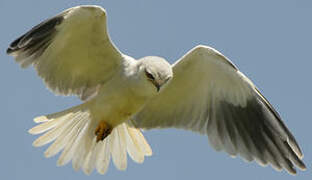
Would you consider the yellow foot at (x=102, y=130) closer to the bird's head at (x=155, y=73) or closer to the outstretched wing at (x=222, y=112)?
the outstretched wing at (x=222, y=112)

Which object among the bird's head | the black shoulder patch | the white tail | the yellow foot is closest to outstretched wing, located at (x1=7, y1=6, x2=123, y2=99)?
the black shoulder patch

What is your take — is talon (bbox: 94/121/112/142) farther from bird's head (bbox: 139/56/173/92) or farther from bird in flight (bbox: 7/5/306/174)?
bird's head (bbox: 139/56/173/92)

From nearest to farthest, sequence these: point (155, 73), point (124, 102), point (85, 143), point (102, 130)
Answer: point (155, 73)
point (124, 102)
point (102, 130)
point (85, 143)

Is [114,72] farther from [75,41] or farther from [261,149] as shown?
[261,149]

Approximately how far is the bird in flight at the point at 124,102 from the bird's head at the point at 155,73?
5 centimetres

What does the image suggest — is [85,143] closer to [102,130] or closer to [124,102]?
[102,130]

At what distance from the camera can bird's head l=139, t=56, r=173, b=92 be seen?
6570 mm

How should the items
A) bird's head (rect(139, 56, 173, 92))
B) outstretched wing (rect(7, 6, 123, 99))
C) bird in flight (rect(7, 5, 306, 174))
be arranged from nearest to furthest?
1. bird's head (rect(139, 56, 173, 92))
2. outstretched wing (rect(7, 6, 123, 99))
3. bird in flight (rect(7, 5, 306, 174))

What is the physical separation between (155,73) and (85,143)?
1563 mm

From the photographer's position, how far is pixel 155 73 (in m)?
6.57

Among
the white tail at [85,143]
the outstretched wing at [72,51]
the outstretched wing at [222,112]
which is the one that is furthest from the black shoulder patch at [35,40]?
the outstretched wing at [222,112]

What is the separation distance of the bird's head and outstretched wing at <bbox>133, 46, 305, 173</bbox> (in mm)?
685

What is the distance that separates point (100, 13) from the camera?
6.87 m

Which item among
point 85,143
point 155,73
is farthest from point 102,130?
point 155,73
